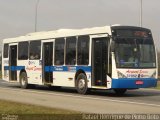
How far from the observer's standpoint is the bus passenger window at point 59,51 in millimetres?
26216

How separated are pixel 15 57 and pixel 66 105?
554 inches

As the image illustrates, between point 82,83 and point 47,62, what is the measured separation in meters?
3.90

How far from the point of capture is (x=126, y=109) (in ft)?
53.5

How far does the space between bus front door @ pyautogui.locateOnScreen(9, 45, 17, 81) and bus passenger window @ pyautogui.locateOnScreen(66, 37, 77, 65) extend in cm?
656

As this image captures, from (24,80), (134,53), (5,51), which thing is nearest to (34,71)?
(24,80)

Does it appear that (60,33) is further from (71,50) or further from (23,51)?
(23,51)

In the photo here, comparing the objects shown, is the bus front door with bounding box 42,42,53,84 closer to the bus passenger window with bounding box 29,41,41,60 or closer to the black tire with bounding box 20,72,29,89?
the bus passenger window with bounding box 29,41,41,60

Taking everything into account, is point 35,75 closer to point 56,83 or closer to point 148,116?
point 56,83

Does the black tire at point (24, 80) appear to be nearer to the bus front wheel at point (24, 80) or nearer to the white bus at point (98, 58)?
the bus front wheel at point (24, 80)

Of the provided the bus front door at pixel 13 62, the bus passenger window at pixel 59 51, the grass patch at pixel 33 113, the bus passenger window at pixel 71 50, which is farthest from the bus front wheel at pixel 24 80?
the grass patch at pixel 33 113

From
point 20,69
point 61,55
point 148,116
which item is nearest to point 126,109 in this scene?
Result: point 148,116

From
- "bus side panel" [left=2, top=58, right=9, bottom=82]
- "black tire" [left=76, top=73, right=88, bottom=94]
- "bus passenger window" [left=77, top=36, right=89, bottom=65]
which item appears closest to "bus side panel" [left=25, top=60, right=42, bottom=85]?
"bus side panel" [left=2, top=58, right=9, bottom=82]

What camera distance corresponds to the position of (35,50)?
29016 millimetres

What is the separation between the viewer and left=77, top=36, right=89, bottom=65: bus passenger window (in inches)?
943
